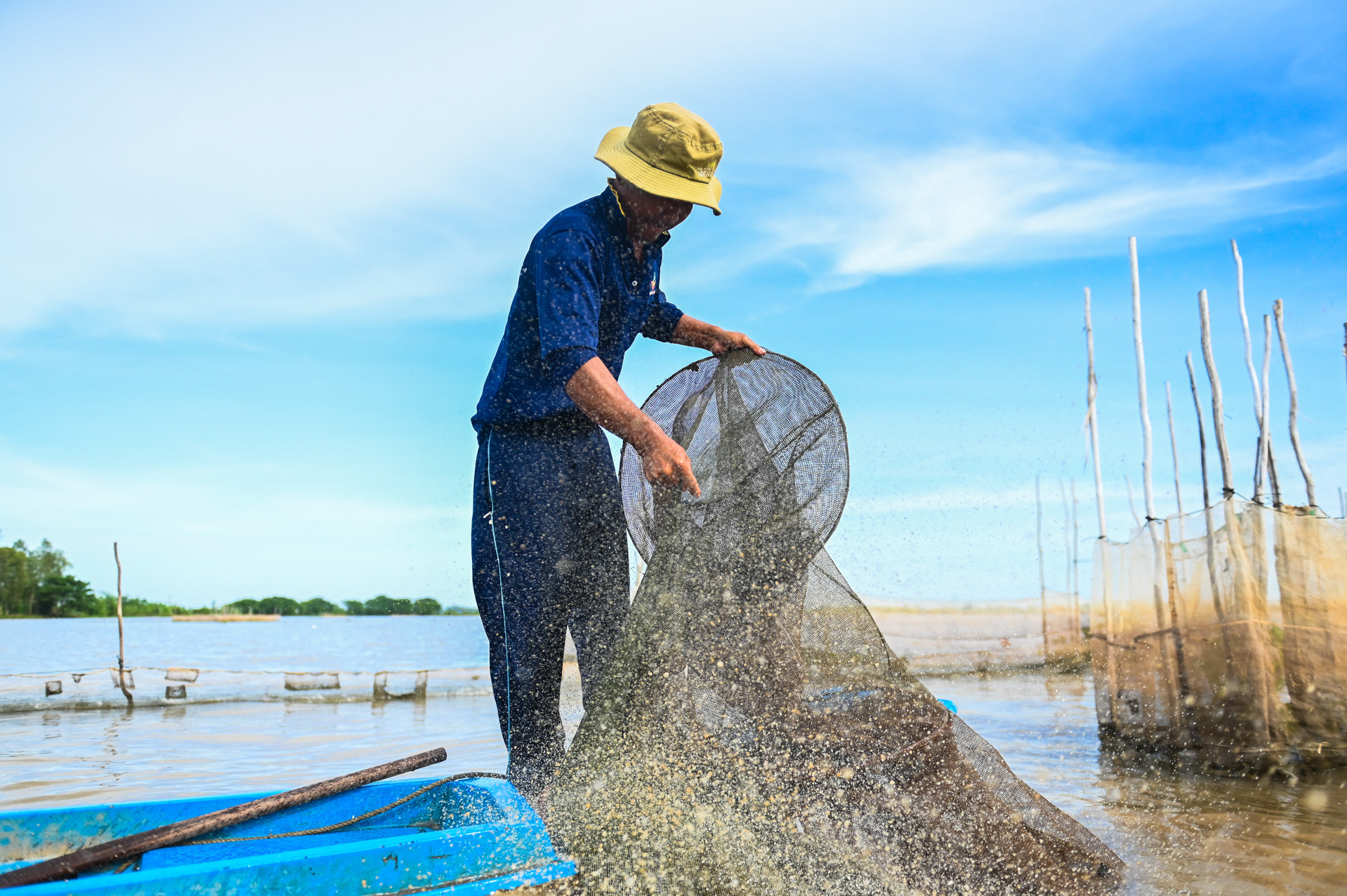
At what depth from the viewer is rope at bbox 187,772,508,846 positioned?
201 cm

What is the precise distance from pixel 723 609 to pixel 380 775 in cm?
107

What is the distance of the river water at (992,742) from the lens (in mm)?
3760

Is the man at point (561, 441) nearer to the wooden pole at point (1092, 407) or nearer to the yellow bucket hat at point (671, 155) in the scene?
the yellow bucket hat at point (671, 155)

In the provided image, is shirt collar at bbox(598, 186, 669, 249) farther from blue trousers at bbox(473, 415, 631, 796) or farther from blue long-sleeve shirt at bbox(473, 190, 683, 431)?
blue trousers at bbox(473, 415, 631, 796)

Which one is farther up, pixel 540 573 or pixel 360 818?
pixel 540 573

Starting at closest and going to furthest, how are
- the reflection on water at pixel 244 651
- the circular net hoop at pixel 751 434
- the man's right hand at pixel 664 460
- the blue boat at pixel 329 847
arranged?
the blue boat at pixel 329 847 → the man's right hand at pixel 664 460 → the circular net hoop at pixel 751 434 → the reflection on water at pixel 244 651

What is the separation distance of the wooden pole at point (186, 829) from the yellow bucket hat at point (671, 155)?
1745mm

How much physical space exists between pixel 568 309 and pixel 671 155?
0.54 m

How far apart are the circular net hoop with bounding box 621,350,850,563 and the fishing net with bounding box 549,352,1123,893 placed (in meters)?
0.13

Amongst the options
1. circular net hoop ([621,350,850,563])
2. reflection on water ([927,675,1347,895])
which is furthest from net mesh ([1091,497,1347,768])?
circular net hoop ([621,350,850,563])

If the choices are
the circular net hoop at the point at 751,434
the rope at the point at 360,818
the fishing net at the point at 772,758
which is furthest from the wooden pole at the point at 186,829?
the circular net hoop at the point at 751,434

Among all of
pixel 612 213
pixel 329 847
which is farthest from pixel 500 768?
pixel 612 213

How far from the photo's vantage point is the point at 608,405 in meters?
2.20

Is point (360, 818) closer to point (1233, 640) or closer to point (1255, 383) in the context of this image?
point (1233, 640)
